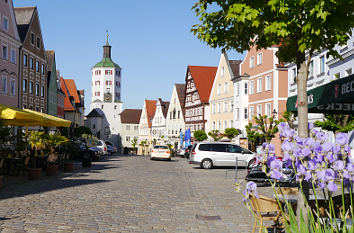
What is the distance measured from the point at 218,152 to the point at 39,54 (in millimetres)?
29114

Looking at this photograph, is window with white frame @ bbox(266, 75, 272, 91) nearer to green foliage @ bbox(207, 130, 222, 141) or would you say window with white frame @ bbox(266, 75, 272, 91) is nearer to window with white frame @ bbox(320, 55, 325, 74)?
green foliage @ bbox(207, 130, 222, 141)

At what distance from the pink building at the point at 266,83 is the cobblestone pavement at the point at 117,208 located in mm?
27031

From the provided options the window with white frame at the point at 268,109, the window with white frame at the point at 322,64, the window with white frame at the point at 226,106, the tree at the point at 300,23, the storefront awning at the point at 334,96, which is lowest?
the storefront awning at the point at 334,96

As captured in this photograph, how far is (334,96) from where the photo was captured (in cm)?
803

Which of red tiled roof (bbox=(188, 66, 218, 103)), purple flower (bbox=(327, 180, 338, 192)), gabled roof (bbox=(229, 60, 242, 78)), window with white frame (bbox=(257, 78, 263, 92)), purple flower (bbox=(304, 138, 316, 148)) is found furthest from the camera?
red tiled roof (bbox=(188, 66, 218, 103))

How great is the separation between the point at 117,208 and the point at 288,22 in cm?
587

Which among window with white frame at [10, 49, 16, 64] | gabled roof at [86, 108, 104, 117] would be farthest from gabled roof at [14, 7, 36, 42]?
gabled roof at [86, 108, 104, 117]

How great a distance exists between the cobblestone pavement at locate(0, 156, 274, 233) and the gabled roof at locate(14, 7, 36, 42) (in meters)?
33.0

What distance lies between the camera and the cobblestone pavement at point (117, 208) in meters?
8.66

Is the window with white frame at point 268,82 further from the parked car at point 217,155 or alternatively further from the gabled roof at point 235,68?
the parked car at point 217,155

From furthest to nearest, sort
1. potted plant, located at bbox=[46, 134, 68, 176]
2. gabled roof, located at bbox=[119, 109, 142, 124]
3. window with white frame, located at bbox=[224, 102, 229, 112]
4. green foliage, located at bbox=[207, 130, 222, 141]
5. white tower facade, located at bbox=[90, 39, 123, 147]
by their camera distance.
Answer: white tower facade, located at bbox=[90, 39, 123, 147] < gabled roof, located at bbox=[119, 109, 142, 124] < window with white frame, located at bbox=[224, 102, 229, 112] < green foliage, located at bbox=[207, 130, 222, 141] < potted plant, located at bbox=[46, 134, 68, 176]

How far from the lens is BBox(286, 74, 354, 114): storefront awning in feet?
24.5

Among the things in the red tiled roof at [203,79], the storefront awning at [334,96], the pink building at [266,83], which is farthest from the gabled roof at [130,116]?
the storefront awning at [334,96]

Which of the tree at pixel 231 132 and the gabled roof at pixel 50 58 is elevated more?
the gabled roof at pixel 50 58
